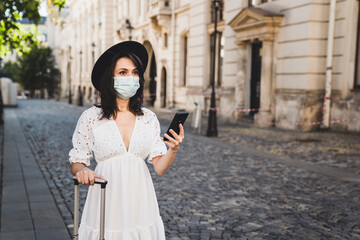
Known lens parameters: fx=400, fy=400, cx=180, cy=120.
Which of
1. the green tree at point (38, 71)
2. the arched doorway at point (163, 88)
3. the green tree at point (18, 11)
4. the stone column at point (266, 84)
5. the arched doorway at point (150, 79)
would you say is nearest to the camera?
the green tree at point (18, 11)

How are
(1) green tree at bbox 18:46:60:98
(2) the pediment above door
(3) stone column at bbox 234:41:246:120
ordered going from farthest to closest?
(1) green tree at bbox 18:46:60:98
(3) stone column at bbox 234:41:246:120
(2) the pediment above door

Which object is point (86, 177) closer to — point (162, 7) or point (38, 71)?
point (162, 7)

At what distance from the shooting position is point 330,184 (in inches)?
258

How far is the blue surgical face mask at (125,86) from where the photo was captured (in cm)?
247

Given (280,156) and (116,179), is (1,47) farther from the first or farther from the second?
(116,179)

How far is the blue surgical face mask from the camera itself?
2.47m

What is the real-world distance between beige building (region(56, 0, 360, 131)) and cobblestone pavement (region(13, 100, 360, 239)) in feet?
10.9

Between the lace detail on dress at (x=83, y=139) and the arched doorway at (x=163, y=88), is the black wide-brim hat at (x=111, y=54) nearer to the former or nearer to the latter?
the lace detail on dress at (x=83, y=139)

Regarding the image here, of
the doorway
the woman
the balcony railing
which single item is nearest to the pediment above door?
the doorway

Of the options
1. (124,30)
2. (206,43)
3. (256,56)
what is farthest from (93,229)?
(124,30)

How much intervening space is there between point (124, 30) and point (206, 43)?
11833mm

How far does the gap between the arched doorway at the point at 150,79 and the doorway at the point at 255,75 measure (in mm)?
12586

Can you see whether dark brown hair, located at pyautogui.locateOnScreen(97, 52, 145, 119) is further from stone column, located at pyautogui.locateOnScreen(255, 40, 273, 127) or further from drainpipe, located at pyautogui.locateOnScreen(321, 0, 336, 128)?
stone column, located at pyautogui.locateOnScreen(255, 40, 273, 127)

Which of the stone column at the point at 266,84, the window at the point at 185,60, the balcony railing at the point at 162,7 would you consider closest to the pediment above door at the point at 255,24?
the stone column at the point at 266,84
